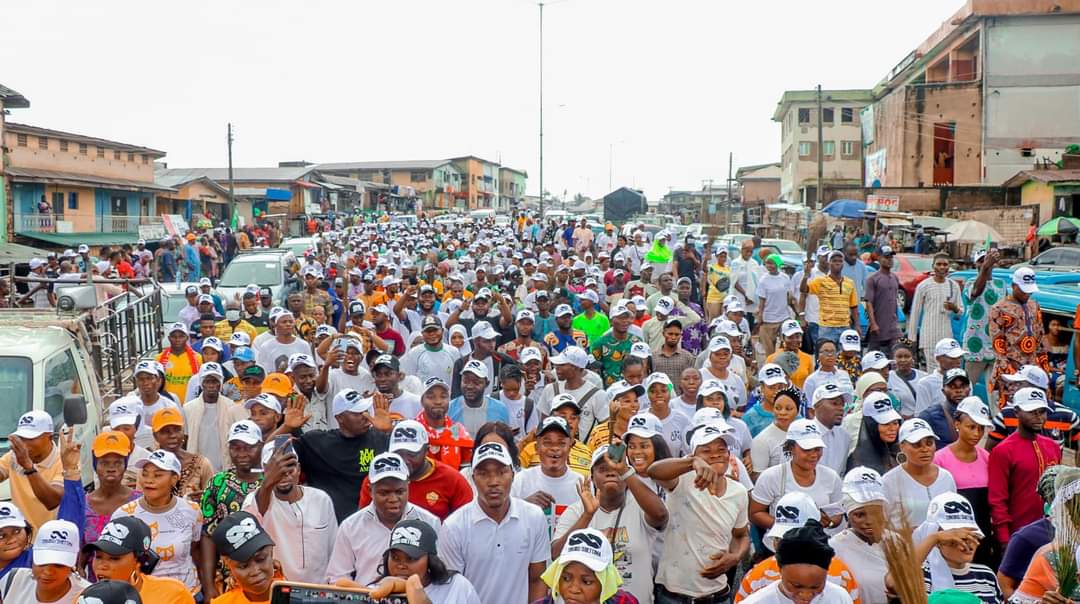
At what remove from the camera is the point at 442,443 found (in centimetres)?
700

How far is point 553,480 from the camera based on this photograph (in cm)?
582

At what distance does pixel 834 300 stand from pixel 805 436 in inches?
265

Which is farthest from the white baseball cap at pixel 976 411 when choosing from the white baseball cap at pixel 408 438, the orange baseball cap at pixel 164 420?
the orange baseball cap at pixel 164 420

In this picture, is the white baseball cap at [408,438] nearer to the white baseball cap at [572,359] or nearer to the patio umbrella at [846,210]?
the white baseball cap at [572,359]

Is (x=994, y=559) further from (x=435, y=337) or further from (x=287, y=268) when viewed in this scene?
(x=287, y=268)

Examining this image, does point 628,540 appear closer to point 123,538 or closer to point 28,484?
point 123,538

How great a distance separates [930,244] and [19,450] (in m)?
23.8

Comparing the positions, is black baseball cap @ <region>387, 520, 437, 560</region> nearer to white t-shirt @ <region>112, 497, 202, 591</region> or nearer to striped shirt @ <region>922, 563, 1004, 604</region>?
white t-shirt @ <region>112, 497, 202, 591</region>

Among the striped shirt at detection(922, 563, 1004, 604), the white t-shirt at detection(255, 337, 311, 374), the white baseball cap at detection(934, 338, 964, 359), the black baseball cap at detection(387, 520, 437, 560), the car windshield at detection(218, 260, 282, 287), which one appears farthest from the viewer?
the car windshield at detection(218, 260, 282, 287)

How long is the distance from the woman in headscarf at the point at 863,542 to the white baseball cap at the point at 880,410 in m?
1.63

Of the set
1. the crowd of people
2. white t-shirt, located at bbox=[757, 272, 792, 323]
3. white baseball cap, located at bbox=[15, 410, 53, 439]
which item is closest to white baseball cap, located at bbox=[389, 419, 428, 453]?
the crowd of people

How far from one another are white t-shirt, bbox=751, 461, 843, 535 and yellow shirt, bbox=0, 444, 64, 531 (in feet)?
13.5

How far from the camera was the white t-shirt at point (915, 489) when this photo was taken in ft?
18.7

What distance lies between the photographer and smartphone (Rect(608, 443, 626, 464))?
16.9 ft
